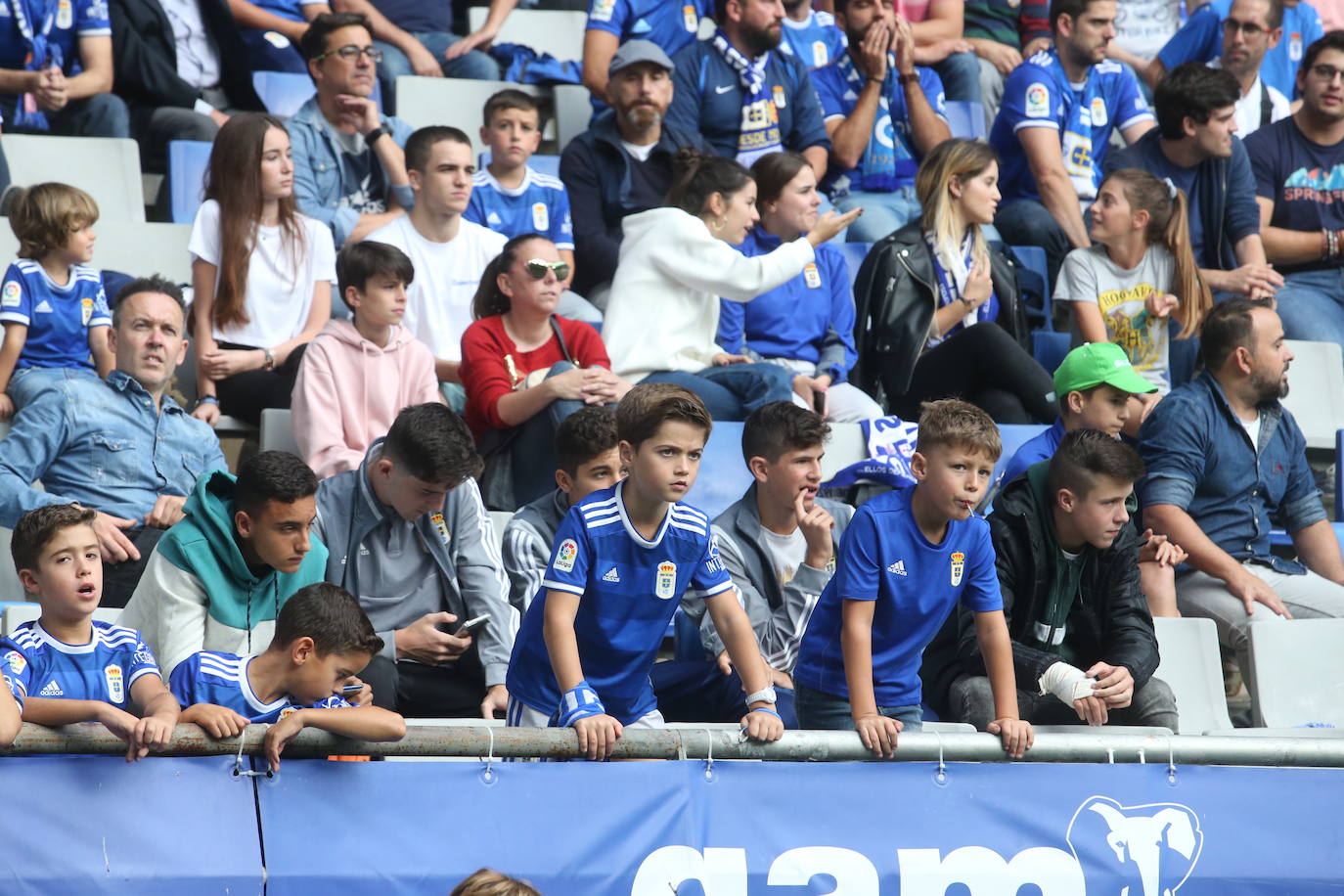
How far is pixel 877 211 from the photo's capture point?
301 inches

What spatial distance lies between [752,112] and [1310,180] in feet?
8.55

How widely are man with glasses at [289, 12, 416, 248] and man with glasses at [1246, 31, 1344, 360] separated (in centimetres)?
389

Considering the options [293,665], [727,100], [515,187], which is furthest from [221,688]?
[727,100]

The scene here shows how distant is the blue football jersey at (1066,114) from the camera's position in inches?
304

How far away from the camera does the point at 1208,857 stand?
3.50 meters

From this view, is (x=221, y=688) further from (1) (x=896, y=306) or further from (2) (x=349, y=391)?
(1) (x=896, y=306)

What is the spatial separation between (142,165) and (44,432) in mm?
2549

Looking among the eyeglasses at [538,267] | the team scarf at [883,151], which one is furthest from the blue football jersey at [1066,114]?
the eyeglasses at [538,267]

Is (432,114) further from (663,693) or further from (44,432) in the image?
(663,693)

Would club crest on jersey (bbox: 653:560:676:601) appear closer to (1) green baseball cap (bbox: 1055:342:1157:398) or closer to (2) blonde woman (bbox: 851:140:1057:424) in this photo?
(1) green baseball cap (bbox: 1055:342:1157:398)

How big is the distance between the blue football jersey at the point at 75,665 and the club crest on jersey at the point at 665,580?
3.62ft

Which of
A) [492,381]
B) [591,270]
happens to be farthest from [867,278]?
[492,381]

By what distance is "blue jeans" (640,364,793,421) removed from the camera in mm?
5758

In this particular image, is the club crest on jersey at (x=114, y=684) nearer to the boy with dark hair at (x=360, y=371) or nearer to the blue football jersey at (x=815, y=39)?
the boy with dark hair at (x=360, y=371)
